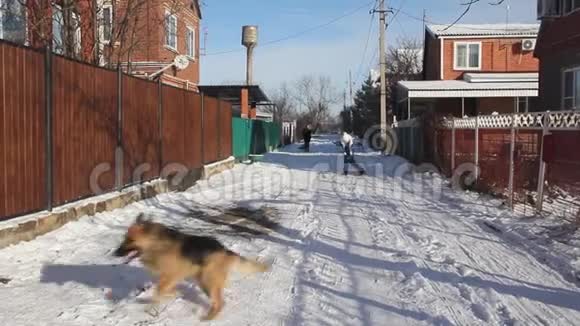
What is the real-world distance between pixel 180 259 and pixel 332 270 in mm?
2263

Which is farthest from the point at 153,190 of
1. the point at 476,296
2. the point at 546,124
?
the point at 476,296

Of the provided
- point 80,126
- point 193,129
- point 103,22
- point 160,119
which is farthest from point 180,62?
point 80,126

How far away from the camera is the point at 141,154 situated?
12547mm

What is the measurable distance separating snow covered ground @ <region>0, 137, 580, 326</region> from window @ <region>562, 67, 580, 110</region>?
9.22m

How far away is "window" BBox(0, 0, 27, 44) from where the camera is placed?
15234 millimetres

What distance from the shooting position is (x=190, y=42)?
30.0 metres

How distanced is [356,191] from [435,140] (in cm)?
522

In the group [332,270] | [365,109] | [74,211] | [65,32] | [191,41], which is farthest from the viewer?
[365,109]

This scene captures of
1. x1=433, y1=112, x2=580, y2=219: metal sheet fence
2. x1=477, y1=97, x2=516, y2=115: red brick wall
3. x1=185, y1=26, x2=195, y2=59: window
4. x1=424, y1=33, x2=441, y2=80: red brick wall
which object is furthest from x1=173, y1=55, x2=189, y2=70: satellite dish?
x1=424, y1=33, x2=441, y2=80: red brick wall

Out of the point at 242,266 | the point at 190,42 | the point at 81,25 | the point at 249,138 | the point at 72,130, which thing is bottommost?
the point at 242,266

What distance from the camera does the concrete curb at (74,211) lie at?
24.0 ft

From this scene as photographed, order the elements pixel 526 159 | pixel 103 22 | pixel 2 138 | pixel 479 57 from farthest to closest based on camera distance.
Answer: pixel 479 57, pixel 103 22, pixel 526 159, pixel 2 138

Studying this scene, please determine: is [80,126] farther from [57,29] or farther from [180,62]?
[180,62]

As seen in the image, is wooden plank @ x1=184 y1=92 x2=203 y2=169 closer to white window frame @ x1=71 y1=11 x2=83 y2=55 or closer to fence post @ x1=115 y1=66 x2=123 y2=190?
white window frame @ x1=71 y1=11 x2=83 y2=55
